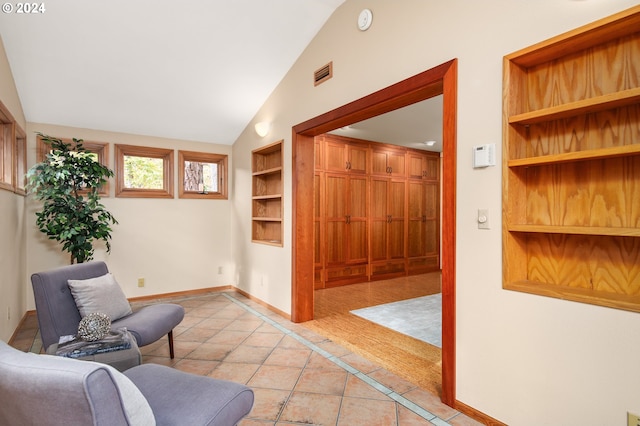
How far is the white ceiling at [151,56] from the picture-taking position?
2.89 m

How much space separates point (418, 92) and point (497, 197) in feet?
3.16

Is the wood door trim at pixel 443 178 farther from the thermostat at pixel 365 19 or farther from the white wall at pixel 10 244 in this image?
the white wall at pixel 10 244

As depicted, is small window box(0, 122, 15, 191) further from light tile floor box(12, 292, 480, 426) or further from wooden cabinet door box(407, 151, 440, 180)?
wooden cabinet door box(407, 151, 440, 180)

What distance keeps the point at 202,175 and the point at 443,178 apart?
3940mm

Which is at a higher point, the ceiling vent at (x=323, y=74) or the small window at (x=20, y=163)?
the ceiling vent at (x=323, y=74)

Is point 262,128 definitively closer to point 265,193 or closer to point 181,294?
point 265,193

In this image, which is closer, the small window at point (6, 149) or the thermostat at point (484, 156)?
the thermostat at point (484, 156)

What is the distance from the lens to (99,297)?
244 cm

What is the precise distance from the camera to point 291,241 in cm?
371

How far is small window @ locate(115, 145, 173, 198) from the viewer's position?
440cm

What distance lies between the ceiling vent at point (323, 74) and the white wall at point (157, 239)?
232 cm

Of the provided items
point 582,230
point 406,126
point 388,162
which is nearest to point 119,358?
point 582,230

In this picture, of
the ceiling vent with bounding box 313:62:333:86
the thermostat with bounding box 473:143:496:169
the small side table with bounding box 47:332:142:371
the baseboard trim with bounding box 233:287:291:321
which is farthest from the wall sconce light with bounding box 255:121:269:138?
the small side table with bounding box 47:332:142:371

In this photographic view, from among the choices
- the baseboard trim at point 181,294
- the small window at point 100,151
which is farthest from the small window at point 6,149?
the baseboard trim at point 181,294
